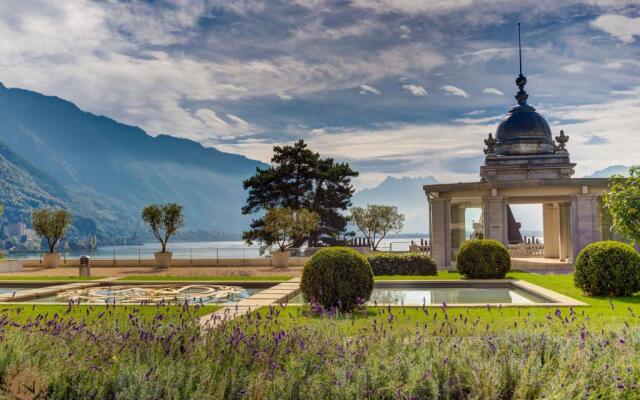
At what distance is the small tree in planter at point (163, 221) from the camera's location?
28891mm

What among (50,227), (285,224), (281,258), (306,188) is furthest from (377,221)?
(50,227)

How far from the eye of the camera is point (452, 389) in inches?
181

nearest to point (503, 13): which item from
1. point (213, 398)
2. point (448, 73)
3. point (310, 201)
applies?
point (448, 73)

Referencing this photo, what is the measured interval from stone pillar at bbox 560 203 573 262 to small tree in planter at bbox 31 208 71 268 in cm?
2485

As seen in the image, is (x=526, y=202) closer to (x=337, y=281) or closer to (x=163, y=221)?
(x=163, y=221)

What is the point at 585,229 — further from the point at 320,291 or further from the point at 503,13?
the point at 320,291

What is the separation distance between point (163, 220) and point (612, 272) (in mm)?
22155

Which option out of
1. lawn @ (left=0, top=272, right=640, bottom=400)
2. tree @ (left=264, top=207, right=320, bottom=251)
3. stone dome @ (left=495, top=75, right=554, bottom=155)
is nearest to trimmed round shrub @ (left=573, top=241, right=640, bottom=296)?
lawn @ (left=0, top=272, right=640, bottom=400)

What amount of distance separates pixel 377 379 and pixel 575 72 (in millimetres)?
20794

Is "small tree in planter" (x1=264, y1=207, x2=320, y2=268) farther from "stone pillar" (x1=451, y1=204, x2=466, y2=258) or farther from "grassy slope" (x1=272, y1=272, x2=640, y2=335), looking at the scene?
"grassy slope" (x1=272, y1=272, x2=640, y2=335)

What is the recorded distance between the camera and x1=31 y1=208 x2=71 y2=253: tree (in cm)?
2875

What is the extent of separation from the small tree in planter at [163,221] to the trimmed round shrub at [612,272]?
21.1 meters

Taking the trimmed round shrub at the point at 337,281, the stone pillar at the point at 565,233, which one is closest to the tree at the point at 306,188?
the stone pillar at the point at 565,233

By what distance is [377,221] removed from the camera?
3878cm
